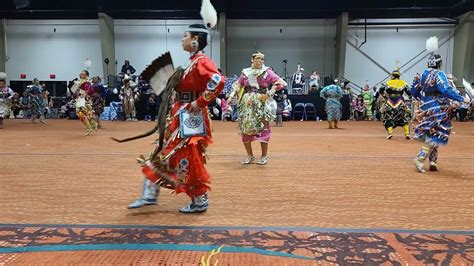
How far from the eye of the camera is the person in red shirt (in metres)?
Result: 3.41

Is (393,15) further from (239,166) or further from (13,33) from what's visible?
(13,33)

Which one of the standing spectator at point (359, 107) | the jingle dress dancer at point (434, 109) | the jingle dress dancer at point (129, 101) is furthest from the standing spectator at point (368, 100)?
the jingle dress dancer at point (434, 109)

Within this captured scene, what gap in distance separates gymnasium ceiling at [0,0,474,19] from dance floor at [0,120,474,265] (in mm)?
15218

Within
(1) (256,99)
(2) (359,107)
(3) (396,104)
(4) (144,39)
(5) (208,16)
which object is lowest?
(2) (359,107)

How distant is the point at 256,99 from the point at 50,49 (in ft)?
63.7

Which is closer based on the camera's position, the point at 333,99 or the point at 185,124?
the point at 185,124

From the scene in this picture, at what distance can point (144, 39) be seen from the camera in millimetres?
21953

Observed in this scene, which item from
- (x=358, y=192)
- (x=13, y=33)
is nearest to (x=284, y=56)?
(x=13, y=33)

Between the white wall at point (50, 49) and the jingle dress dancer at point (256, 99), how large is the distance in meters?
17.8

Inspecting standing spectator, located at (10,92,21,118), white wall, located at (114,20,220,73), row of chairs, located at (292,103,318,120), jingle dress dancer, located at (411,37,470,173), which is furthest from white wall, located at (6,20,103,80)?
jingle dress dancer, located at (411,37,470,173)

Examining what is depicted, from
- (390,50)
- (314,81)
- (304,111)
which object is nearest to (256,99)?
(304,111)

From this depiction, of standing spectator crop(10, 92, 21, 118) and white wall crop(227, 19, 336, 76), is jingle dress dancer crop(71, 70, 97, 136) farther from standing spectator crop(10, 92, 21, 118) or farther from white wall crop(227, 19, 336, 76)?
white wall crop(227, 19, 336, 76)

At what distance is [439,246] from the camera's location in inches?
109

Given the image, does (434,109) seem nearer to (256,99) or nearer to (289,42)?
(256,99)
